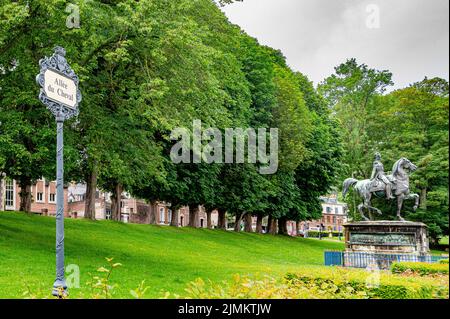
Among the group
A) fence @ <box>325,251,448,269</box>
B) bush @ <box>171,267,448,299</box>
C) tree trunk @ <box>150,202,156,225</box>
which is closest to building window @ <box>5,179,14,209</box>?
tree trunk @ <box>150,202,156,225</box>

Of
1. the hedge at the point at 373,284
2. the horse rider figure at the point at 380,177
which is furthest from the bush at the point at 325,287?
the horse rider figure at the point at 380,177

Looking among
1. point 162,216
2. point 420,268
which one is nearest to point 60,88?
point 420,268

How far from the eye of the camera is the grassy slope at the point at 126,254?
60.1ft

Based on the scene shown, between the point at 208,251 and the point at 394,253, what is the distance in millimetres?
12288

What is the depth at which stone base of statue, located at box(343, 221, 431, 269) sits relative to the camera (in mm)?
30000

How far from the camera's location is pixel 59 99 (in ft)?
35.1

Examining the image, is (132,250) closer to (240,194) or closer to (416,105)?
(240,194)

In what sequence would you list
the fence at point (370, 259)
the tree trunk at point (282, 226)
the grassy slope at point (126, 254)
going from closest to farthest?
the grassy slope at point (126, 254) < the fence at point (370, 259) < the tree trunk at point (282, 226)

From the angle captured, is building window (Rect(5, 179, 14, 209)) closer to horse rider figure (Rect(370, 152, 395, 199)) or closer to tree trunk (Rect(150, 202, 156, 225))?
tree trunk (Rect(150, 202, 156, 225))

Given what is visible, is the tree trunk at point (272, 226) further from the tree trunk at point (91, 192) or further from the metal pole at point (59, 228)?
the metal pole at point (59, 228)

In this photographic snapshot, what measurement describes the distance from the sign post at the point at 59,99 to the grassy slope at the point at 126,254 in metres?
0.97

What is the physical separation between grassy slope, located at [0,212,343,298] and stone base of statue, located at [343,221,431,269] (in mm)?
3660
